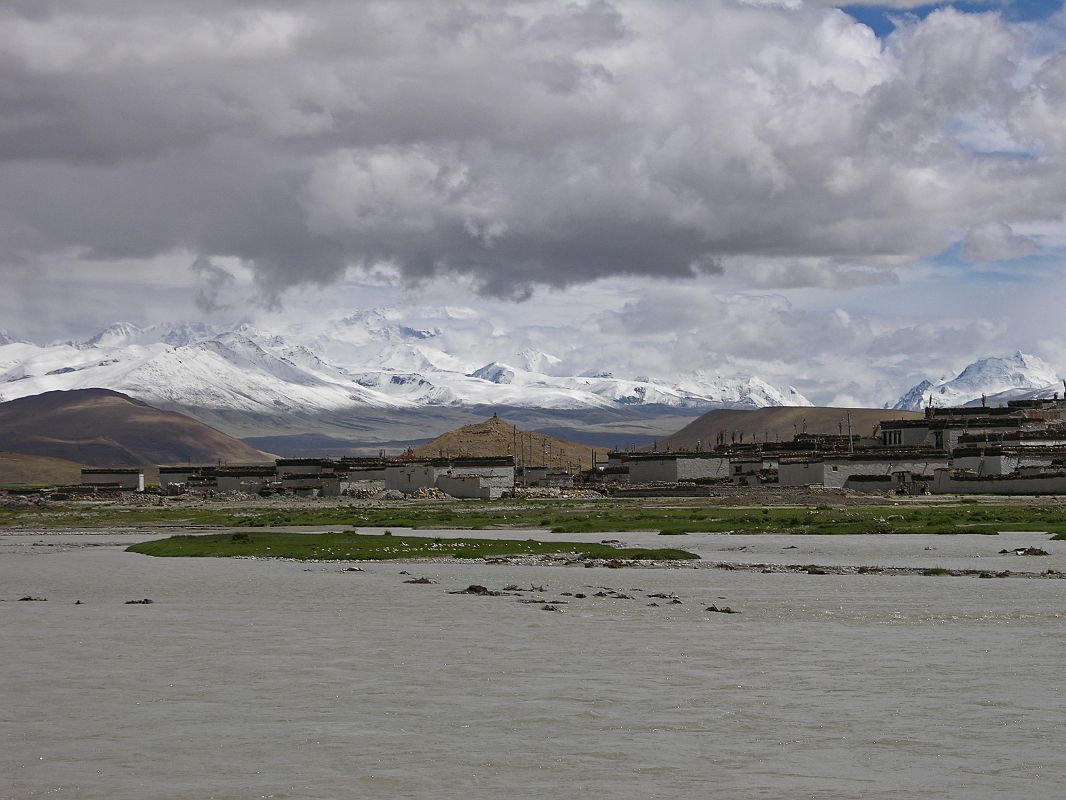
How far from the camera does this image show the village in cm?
13325

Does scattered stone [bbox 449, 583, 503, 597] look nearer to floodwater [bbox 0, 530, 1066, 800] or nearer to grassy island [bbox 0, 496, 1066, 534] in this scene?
floodwater [bbox 0, 530, 1066, 800]

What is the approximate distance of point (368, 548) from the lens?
213 ft

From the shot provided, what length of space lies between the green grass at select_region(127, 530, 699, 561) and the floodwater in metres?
15.4

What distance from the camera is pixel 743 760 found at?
20562 millimetres

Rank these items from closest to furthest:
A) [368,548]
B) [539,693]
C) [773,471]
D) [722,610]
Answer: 1. [539,693]
2. [722,610]
3. [368,548]
4. [773,471]

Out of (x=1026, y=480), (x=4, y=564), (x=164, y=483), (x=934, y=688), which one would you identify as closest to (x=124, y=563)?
(x=4, y=564)

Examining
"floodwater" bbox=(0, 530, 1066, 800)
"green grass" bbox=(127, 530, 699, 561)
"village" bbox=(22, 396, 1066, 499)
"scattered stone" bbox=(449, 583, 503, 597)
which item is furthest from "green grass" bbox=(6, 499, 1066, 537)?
"floodwater" bbox=(0, 530, 1066, 800)

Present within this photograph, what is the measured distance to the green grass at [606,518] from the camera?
81.7 metres

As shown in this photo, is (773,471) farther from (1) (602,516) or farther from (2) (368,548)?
(2) (368,548)

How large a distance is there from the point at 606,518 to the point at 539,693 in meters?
67.7

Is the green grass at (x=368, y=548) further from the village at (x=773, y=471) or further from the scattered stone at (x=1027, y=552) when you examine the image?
the village at (x=773, y=471)

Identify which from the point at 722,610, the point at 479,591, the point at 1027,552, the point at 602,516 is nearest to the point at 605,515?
the point at 602,516

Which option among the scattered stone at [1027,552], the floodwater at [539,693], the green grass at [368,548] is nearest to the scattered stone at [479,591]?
the floodwater at [539,693]

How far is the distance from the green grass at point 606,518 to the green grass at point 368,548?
14158 mm
